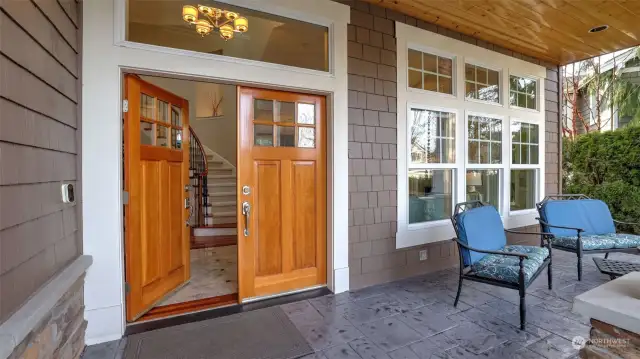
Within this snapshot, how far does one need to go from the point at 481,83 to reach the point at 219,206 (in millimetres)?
5014

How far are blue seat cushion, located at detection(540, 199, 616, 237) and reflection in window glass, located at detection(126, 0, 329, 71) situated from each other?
334 centimetres

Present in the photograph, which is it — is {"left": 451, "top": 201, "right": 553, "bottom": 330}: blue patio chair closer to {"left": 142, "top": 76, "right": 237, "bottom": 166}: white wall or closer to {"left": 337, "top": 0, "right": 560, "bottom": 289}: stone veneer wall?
{"left": 337, "top": 0, "right": 560, "bottom": 289}: stone veneer wall

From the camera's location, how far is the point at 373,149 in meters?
3.43

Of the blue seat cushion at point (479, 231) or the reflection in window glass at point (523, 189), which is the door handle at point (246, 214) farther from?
the reflection in window glass at point (523, 189)

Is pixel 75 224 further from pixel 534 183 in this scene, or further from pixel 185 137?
pixel 534 183

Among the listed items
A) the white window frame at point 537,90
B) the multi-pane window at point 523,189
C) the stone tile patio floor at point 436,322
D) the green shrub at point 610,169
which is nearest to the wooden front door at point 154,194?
the stone tile patio floor at point 436,322

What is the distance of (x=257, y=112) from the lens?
2.95 meters

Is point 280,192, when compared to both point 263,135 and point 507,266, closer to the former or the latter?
point 263,135

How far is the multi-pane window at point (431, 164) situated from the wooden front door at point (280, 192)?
121 cm

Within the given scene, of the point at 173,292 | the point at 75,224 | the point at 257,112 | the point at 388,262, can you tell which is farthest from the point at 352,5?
the point at 173,292

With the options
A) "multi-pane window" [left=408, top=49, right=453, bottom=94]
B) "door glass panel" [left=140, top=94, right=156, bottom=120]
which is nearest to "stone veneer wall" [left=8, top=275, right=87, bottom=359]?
"door glass panel" [left=140, top=94, right=156, bottom=120]

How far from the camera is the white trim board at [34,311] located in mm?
1151

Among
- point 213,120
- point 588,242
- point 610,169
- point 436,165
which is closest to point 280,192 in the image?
point 436,165

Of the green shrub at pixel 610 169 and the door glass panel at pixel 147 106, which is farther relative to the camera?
the green shrub at pixel 610 169
